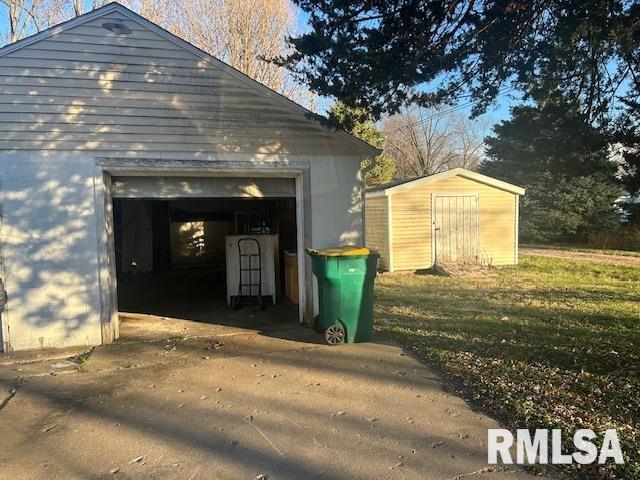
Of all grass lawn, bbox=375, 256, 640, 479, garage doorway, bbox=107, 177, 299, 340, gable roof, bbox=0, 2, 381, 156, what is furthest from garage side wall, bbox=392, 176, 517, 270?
gable roof, bbox=0, 2, 381, 156

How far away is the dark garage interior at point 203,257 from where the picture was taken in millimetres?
9336

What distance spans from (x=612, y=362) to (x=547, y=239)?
19957 millimetres

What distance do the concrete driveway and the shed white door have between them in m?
9.52

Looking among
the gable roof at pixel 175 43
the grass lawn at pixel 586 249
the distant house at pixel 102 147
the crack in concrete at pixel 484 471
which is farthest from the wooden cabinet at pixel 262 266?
the grass lawn at pixel 586 249

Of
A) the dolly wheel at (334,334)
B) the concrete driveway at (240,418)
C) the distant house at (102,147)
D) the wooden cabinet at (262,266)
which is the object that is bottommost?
the concrete driveway at (240,418)

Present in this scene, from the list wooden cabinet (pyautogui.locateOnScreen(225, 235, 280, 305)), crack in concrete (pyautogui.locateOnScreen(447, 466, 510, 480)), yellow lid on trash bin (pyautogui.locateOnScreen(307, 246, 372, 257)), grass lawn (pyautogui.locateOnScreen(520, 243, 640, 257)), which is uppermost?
yellow lid on trash bin (pyautogui.locateOnScreen(307, 246, 372, 257))

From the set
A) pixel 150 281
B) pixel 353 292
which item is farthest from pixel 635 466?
pixel 150 281

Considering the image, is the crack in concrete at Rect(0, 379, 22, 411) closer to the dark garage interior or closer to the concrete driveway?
the concrete driveway

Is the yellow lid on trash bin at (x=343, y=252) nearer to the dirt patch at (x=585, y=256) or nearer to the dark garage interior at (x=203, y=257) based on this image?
the dark garage interior at (x=203, y=257)

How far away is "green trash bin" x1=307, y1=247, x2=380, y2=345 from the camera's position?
618cm

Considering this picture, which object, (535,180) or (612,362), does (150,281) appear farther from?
(535,180)

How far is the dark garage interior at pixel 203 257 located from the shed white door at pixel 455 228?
5.29 meters

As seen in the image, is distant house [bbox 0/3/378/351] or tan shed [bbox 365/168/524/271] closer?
distant house [bbox 0/3/378/351]

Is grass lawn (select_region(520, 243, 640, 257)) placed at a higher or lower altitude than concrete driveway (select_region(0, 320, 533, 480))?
higher
